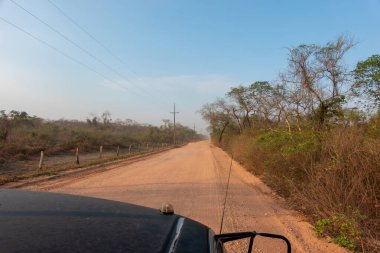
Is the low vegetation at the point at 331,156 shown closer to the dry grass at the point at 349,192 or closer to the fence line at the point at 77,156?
the dry grass at the point at 349,192

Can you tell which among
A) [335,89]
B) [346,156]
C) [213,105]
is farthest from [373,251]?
[213,105]

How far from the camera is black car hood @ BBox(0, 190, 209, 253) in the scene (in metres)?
1.70

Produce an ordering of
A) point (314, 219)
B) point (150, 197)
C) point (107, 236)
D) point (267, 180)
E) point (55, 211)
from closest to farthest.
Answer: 1. point (107, 236)
2. point (55, 211)
3. point (314, 219)
4. point (150, 197)
5. point (267, 180)

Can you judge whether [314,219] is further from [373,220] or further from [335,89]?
[335,89]

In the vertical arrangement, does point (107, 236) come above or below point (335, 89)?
below

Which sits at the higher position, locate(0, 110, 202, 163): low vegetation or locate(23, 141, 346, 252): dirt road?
locate(0, 110, 202, 163): low vegetation

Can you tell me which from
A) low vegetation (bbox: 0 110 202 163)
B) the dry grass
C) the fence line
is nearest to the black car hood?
the dry grass

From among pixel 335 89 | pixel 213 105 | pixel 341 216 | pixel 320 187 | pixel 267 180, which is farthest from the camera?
pixel 213 105

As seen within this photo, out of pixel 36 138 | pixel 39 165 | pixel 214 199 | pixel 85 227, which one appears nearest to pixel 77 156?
pixel 39 165

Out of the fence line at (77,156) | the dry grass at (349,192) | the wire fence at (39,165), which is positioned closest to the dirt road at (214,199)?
the dry grass at (349,192)

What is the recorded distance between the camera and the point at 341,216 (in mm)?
6230

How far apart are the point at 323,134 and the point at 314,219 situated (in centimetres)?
304

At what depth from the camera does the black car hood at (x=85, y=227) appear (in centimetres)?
170

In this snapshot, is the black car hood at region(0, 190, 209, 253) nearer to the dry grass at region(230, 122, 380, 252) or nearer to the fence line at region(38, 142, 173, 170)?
the dry grass at region(230, 122, 380, 252)
